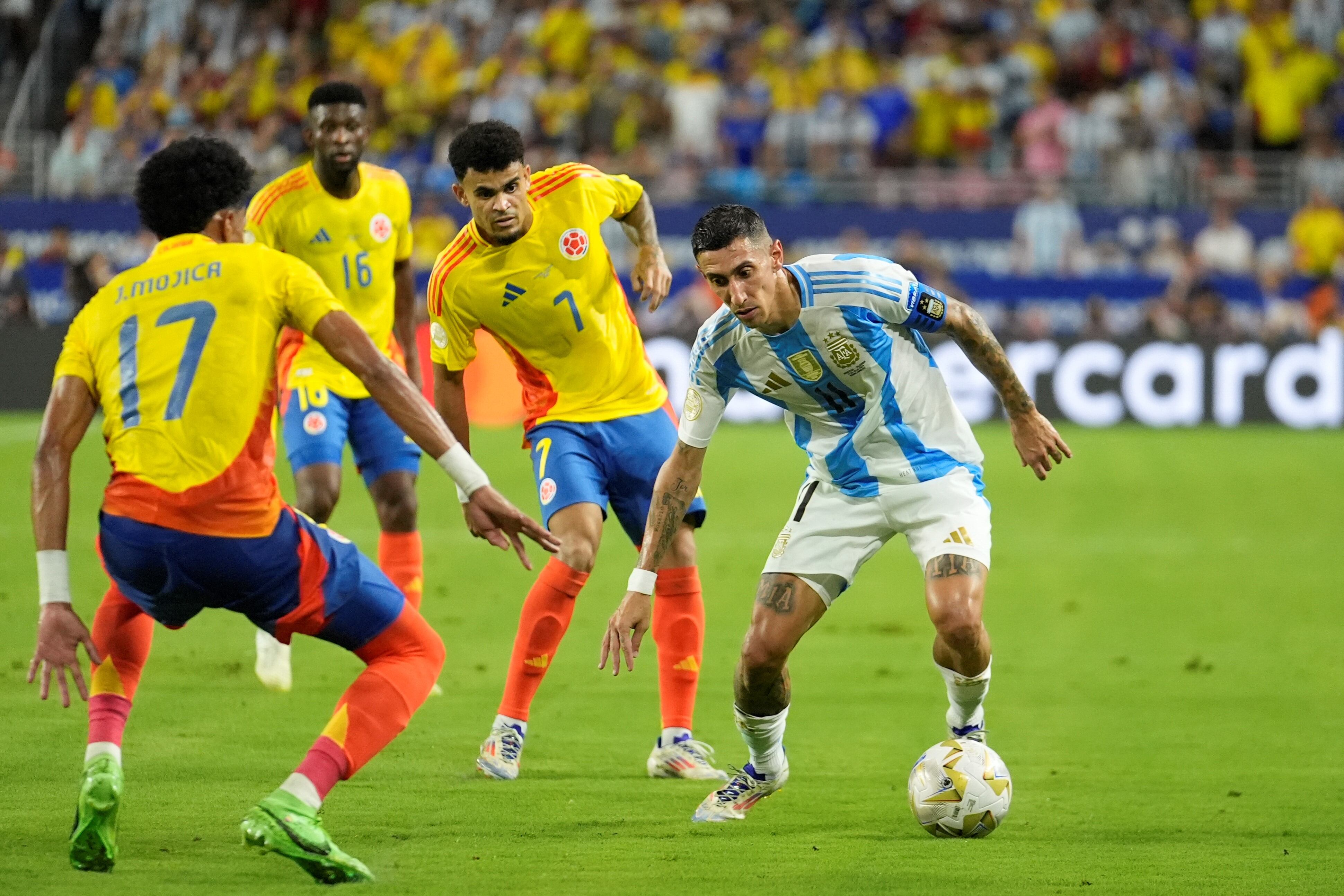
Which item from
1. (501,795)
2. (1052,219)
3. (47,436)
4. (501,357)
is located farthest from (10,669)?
(1052,219)

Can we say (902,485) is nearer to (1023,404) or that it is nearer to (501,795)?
(1023,404)

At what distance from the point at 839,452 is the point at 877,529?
0.28m

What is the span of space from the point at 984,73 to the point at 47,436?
737 inches

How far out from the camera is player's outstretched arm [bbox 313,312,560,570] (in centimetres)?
450

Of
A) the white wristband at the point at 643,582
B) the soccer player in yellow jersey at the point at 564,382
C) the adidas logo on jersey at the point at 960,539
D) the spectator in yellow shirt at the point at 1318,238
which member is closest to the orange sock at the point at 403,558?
the soccer player in yellow jersey at the point at 564,382

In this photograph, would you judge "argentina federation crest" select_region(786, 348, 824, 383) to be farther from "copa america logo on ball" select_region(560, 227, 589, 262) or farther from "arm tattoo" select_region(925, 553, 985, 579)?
"copa america logo on ball" select_region(560, 227, 589, 262)

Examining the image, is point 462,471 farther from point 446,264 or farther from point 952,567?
point 446,264

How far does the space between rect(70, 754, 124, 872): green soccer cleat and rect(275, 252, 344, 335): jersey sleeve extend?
4.29ft

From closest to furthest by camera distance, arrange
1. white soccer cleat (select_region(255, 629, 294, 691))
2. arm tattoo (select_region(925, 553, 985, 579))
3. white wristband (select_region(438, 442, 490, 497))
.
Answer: white wristband (select_region(438, 442, 490, 497)) < arm tattoo (select_region(925, 553, 985, 579)) < white soccer cleat (select_region(255, 629, 294, 691))

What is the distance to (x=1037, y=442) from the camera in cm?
550

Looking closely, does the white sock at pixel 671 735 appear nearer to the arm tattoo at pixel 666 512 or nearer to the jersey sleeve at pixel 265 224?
the arm tattoo at pixel 666 512

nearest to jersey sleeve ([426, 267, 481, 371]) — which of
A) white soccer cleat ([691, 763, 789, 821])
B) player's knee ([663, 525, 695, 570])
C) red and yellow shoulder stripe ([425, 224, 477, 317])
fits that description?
red and yellow shoulder stripe ([425, 224, 477, 317])

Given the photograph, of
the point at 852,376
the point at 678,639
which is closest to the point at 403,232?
the point at 678,639

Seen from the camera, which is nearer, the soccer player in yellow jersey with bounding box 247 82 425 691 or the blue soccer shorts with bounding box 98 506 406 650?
the blue soccer shorts with bounding box 98 506 406 650
